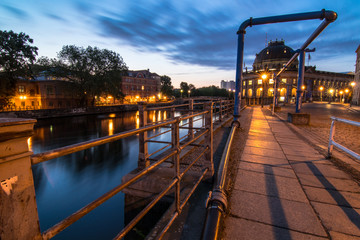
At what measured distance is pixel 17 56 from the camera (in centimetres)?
2981

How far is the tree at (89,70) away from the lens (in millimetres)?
35844

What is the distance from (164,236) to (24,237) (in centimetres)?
166

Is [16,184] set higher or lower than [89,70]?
lower

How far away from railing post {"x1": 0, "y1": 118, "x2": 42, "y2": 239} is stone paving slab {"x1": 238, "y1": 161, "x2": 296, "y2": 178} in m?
4.04

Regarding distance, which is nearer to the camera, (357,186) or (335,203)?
(335,203)

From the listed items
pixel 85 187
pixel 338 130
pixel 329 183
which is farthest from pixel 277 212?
pixel 338 130

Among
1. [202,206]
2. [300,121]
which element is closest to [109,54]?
[300,121]

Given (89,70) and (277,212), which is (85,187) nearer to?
(277,212)

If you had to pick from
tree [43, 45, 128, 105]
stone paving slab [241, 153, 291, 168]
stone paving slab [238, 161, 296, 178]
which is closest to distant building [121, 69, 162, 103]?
tree [43, 45, 128, 105]

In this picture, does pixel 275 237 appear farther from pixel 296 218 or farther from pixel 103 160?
pixel 103 160

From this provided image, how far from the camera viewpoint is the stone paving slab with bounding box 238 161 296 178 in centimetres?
389

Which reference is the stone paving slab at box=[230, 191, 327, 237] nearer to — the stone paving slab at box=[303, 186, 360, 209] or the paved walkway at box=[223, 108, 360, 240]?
the paved walkway at box=[223, 108, 360, 240]

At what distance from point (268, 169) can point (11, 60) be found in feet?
132

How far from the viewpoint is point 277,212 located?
8.58 ft
